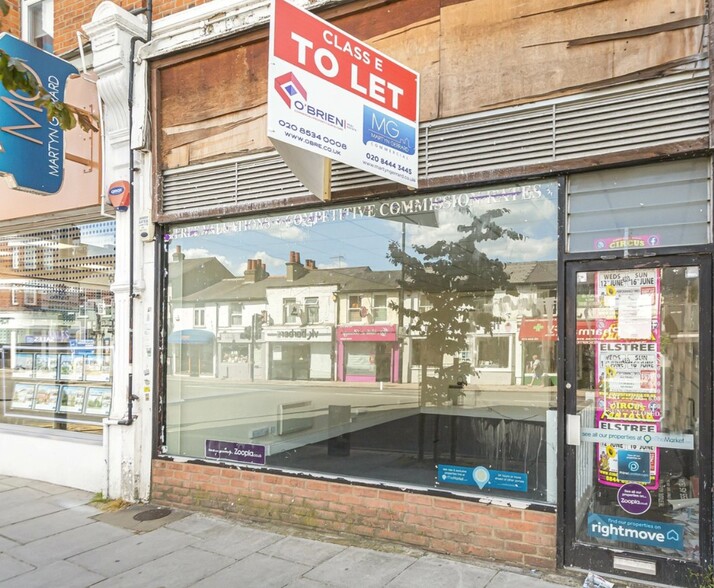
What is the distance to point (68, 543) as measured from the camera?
5.35m

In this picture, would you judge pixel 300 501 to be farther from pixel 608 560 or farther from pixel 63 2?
pixel 63 2

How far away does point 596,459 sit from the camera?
4445 mm

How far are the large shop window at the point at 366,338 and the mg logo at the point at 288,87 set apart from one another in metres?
1.80

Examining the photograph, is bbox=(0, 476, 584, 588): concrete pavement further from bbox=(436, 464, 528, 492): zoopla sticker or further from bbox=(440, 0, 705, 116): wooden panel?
bbox=(440, 0, 705, 116): wooden panel

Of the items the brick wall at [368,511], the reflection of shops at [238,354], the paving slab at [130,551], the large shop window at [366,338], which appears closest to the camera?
the brick wall at [368,511]

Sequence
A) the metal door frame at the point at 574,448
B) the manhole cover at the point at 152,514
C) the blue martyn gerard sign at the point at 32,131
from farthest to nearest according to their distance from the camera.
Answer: the blue martyn gerard sign at the point at 32,131 → the manhole cover at the point at 152,514 → the metal door frame at the point at 574,448

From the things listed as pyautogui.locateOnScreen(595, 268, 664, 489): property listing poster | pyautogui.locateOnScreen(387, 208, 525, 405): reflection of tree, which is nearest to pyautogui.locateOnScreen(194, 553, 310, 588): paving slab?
pyautogui.locateOnScreen(595, 268, 664, 489): property listing poster

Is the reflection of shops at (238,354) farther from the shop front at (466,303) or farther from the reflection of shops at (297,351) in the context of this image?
the reflection of shops at (297,351)

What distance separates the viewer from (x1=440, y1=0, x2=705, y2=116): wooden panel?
4223mm

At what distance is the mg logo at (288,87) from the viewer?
12.6 ft

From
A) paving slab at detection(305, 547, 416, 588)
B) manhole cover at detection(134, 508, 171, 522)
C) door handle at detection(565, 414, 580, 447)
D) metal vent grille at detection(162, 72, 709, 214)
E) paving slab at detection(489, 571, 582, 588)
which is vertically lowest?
manhole cover at detection(134, 508, 171, 522)

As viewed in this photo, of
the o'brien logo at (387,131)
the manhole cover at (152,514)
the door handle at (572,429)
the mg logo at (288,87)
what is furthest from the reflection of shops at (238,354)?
the door handle at (572,429)

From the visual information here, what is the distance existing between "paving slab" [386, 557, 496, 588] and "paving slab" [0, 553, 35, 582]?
117 inches

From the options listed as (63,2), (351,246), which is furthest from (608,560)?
(63,2)
